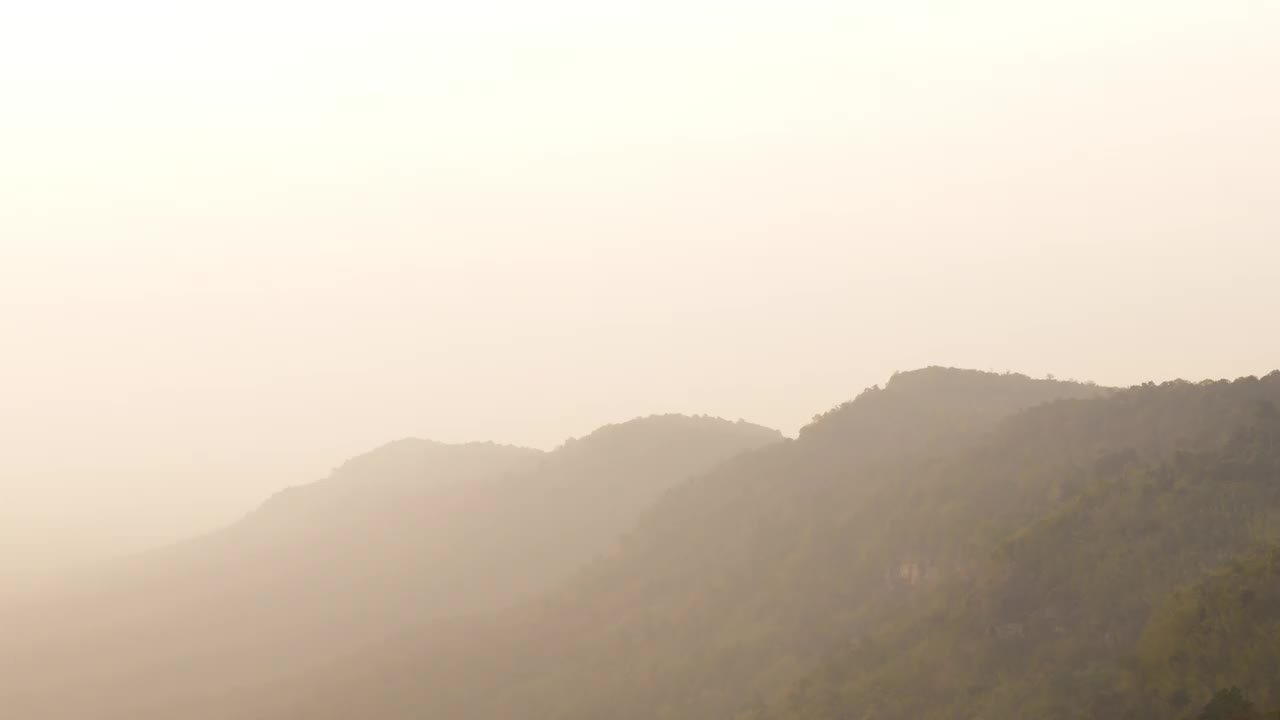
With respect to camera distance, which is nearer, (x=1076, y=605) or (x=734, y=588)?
(x=1076, y=605)

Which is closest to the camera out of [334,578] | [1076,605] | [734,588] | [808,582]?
[1076,605]

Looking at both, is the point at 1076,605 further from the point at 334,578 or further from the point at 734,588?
the point at 334,578

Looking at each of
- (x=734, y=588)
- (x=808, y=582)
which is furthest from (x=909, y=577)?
(x=734, y=588)

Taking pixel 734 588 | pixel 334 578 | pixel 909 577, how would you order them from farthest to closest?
pixel 334 578
pixel 734 588
pixel 909 577

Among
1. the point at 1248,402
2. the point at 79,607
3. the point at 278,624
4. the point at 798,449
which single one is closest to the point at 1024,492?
the point at 1248,402

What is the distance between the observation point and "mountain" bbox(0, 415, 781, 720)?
3789 inches

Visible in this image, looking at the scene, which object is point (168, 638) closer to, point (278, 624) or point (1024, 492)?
point (278, 624)

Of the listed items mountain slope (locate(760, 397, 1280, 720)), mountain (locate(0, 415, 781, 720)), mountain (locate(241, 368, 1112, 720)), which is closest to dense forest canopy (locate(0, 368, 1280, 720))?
mountain slope (locate(760, 397, 1280, 720))

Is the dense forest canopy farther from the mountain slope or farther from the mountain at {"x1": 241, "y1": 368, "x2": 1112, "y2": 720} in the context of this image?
the mountain at {"x1": 241, "y1": 368, "x2": 1112, "y2": 720}

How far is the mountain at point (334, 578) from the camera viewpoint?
96250 mm

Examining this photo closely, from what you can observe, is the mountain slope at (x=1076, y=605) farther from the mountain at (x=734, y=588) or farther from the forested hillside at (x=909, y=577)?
the mountain at (x=734, y=588)

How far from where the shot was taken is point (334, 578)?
118438 millimetres

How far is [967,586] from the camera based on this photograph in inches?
2124

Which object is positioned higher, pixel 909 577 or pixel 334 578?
pixel 334 578
